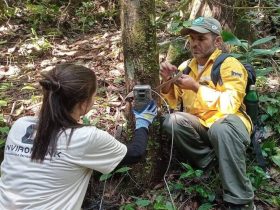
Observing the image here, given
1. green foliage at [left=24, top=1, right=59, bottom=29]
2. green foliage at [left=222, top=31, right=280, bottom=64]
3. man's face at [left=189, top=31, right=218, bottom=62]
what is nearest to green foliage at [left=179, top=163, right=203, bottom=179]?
man's face at [left=189, top=31, right=218, bottom=62]

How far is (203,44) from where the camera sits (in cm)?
410

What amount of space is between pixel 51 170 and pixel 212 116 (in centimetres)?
178

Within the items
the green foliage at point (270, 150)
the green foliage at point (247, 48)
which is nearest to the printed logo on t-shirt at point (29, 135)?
the green foliage at point (270, 150)

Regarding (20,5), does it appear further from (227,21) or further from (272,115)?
(272,115)

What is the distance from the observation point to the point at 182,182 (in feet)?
13.4

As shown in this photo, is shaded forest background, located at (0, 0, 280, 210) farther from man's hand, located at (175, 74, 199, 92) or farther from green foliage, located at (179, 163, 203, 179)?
man's hand, located at (175, 74, 199, 92)

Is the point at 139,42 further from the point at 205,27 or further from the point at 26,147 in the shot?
the point at 26,147

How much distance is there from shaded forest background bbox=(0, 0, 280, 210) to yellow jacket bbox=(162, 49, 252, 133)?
436 mm

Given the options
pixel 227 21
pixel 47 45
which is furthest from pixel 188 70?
pixel 47 45

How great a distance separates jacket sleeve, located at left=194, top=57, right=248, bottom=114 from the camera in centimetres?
376

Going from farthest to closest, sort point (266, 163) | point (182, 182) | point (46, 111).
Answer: point (266, 163), point (182, 182), point (46, 111)

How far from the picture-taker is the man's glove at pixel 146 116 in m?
3.39

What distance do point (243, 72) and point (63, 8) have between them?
471cm

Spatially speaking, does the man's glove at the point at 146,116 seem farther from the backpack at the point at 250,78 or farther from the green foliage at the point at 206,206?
the green foliage at the point at 206,206
